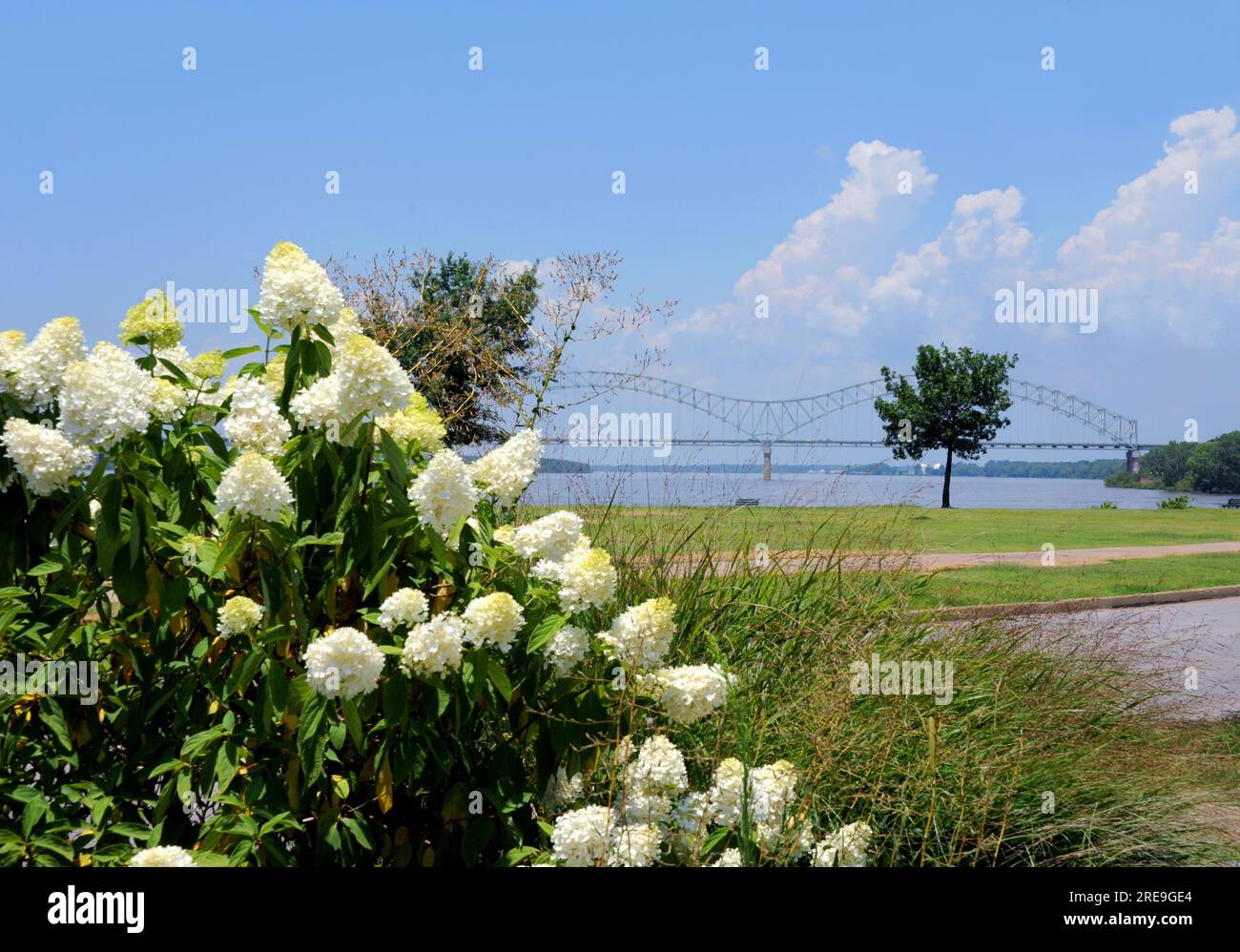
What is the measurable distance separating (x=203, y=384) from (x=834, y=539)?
Result: 4294 millimetres

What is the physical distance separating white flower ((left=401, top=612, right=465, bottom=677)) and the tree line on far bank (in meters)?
77.8

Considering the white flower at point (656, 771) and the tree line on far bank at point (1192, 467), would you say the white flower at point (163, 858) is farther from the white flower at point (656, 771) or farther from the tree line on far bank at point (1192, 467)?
the tree line on far bank at point (1192, 467)

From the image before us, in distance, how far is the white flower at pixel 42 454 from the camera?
9.88ft

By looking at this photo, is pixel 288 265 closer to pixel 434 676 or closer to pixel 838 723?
pixel 434 676

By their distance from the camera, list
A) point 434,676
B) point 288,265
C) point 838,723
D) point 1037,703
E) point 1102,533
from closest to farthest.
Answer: point 434,676, point 288,265, point 838,723, point 1037,703, point 1102,533

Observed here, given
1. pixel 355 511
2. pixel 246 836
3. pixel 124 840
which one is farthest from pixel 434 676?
pixel 124 840

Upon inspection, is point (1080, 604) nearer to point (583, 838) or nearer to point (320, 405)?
point (583, 838)

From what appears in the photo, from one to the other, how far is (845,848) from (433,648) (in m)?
1.68

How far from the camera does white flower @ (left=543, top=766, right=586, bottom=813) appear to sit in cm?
326

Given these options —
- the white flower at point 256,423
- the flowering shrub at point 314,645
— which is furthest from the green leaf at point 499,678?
the white flower at point 256,423

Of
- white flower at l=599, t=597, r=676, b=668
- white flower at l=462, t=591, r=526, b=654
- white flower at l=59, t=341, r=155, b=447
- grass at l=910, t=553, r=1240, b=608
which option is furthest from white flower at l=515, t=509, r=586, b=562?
grass at l=910, t=553, r=1240, b=608

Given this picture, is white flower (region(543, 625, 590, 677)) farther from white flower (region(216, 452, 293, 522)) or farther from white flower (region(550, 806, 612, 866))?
white flower (region(216, 452, 293, 522))

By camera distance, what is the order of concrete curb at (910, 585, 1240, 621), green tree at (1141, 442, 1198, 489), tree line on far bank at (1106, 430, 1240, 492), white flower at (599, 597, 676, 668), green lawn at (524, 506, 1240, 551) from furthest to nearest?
green tree at (1141, 442, 1198, 489)
tree line on far bank at (1106, 430, 1240, 492)
concrete curb at (910, 585, 1240, 621)
green lawn at (524, 506, 1240, 551)
white flower at (599, 597, 676, 668)

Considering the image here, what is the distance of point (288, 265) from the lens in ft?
10.2
